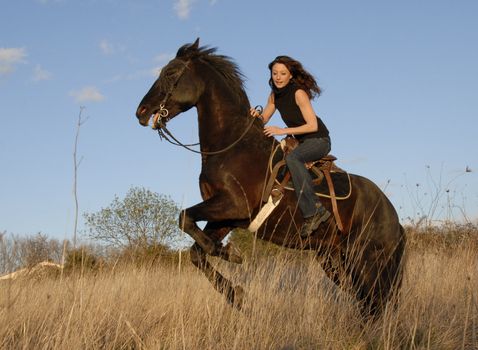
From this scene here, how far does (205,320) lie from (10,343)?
196 cm

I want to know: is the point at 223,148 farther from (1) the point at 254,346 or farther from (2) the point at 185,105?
(1) the point at 254,346

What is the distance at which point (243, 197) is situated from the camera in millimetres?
5887

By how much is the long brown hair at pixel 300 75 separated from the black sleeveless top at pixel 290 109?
10cm

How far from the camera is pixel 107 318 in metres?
5.40

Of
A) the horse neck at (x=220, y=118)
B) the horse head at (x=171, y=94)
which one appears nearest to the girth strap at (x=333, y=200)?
the horse neck at (x=220, y=118)

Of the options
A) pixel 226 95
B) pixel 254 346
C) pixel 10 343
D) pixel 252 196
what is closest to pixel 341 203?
pixel 252 196

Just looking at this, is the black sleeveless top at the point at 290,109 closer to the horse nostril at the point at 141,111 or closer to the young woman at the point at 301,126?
the young woman at the point at 301,126

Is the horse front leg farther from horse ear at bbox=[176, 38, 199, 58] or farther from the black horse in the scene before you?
horse ear at bbox=[176, 38, 199, 58]

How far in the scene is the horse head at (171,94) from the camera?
20.8 ft

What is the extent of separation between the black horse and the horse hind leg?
0.01m

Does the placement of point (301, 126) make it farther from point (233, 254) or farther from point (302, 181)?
point (233, 254)

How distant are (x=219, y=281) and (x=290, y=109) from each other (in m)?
2.14

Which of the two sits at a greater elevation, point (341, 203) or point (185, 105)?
point (185, 105)

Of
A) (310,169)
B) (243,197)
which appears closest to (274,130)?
(310,169)
